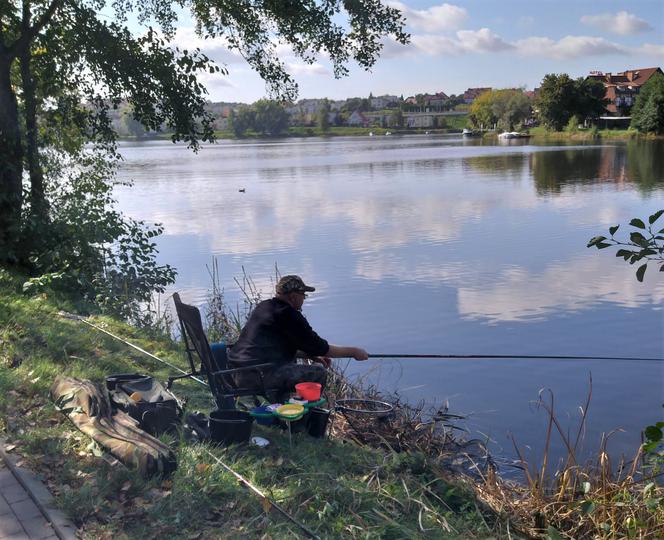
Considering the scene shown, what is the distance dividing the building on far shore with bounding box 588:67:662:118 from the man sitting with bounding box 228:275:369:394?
121 meters

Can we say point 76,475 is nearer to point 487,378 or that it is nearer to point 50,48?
point 487,378

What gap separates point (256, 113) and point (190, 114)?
12482 centimetres

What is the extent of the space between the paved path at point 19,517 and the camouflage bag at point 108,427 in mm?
615

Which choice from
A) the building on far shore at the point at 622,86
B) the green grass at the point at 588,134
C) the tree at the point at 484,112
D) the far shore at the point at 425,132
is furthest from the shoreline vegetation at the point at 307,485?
the tree at the point at 484,112

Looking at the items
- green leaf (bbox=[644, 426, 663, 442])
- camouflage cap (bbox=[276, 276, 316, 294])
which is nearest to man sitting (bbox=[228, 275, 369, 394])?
camouflage cap (bbox=[276, 276, 316, 294])

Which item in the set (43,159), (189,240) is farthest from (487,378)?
(189,240)

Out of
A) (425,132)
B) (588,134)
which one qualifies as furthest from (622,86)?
(425,132)

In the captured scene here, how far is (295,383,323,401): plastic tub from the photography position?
5.62 meters

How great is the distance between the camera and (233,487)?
4.41 meters

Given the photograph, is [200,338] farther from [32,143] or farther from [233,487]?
[32,143]

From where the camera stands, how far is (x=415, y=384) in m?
9.95

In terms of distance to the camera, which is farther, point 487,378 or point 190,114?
point 190,114

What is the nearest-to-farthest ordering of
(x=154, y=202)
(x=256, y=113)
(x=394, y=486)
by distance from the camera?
(x=394, y=486) < (x=154, y=202) < (x=256, y=113)

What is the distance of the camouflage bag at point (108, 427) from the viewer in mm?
4473
